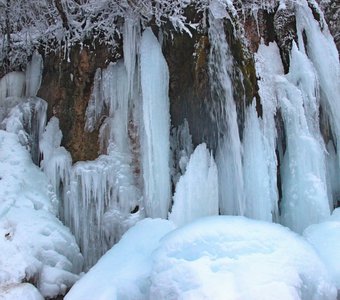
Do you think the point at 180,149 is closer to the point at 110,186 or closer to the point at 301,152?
the point at 110,186

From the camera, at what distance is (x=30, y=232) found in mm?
4812

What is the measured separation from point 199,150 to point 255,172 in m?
0.63

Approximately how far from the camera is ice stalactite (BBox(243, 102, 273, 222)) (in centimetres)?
483

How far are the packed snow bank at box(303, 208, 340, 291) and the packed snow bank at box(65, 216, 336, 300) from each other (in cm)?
16

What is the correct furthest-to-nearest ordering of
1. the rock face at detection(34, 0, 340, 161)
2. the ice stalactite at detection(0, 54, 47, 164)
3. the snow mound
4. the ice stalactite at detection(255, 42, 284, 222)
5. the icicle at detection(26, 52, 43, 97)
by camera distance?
1. the icicle at detection(26, 52, 43, 97)
2. the ice stalactite at detection(0, 54, 47, 164)
3. the rock face at detection(34, 0, 340, 161)
4. the ice stalactite at detection(255, 42, 284, 222)
5. the snow mound

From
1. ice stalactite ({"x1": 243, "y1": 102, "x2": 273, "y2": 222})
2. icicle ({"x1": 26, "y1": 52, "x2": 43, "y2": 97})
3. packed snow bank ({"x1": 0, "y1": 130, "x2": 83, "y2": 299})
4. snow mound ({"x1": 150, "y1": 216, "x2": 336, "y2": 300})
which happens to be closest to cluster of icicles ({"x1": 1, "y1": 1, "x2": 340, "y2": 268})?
ice stalactite ({"x1": 243, "y1": 102, "x2": 273, "y2": 222})

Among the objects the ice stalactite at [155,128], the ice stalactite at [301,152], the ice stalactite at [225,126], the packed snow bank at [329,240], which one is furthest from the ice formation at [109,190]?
the packed snow bank at [329,240]

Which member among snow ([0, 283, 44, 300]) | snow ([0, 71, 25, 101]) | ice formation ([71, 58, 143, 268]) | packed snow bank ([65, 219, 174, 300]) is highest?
snow ([0, 71, 25, 101])

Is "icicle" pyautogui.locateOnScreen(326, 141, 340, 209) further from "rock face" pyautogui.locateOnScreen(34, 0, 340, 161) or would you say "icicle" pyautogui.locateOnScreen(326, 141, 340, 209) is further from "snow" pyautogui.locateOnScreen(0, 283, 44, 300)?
"snow" pyautogui.locateOnScreen(0, 283, 44, 300)

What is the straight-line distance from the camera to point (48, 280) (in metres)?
4.52

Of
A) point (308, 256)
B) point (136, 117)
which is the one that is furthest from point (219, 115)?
point (308, 256)

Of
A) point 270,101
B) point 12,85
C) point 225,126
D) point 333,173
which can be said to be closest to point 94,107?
point 12,85

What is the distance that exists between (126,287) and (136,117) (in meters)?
2.22

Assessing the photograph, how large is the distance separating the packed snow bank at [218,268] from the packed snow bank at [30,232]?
72cm
